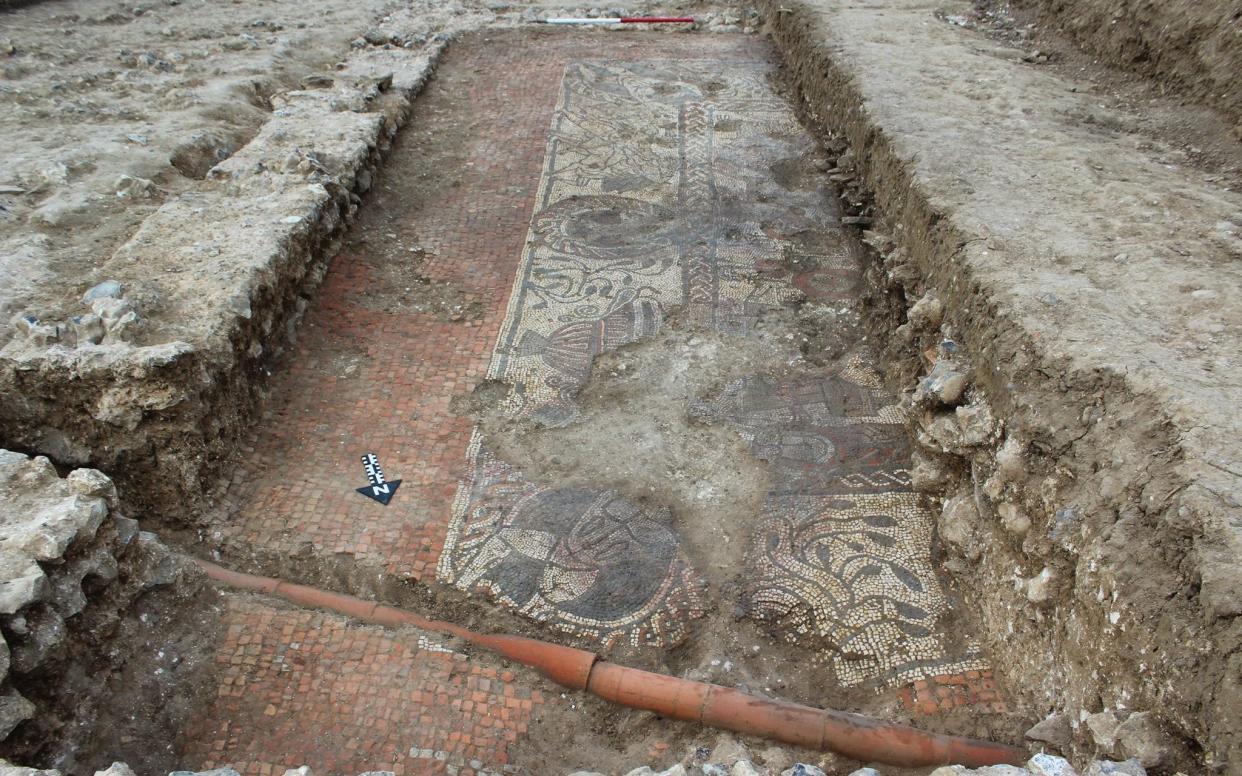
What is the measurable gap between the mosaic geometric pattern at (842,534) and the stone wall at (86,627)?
2.22 m

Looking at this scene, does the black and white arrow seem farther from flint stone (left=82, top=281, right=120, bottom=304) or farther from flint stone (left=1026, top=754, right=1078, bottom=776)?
flint stone (left=1026, top=754, right=1078, bottom=776)

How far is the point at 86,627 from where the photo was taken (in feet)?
8.82

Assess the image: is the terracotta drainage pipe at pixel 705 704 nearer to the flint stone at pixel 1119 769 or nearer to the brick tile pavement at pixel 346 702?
the brick tile pavement at pixel 346 702

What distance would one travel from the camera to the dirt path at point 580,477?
9.66 ft

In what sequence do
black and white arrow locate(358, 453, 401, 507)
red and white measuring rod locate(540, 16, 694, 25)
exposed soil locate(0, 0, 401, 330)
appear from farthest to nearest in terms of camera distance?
red and white measuring rod locate(540, 16, 694, 25)
exposed soil locate(0, 0, 401, 330)
black and white arrow locate(358, 453, 401, 507)

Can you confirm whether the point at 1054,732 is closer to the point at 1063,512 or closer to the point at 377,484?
the point at 1063,512

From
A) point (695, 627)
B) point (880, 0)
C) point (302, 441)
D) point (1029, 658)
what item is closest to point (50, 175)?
point (302, 441)

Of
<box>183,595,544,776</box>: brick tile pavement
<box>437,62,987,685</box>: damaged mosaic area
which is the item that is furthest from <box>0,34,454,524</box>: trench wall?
<box>437,62,987,685</box>: damaged mosaic area

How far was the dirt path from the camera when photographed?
9.66 feet

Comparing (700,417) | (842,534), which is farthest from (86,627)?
(842,534)

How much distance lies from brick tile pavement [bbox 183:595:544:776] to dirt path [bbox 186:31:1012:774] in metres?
0.01

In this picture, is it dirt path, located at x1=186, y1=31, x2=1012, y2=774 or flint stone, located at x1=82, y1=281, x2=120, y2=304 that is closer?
dirt path, located at x1=186, y1=31, x2=1012, y2=774

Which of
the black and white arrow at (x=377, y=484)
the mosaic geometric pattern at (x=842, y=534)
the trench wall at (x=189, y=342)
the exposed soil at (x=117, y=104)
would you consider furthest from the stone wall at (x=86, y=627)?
the mosaic geometric pattern at (x=842, y=534)

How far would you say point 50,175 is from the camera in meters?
4.82
